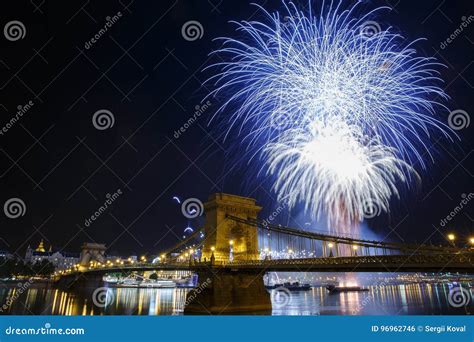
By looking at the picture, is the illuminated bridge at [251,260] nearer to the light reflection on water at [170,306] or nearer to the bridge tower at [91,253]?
the light reflection on water at [170,306]

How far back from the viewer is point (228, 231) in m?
63.3

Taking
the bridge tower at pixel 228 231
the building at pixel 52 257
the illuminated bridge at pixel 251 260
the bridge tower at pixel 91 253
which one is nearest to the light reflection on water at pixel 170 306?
the illuminated bridge at pixel 251 260

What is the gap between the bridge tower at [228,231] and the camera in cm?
6206

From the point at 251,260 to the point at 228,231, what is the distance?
15295mm

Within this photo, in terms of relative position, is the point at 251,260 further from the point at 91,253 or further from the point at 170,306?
the point at 91,253

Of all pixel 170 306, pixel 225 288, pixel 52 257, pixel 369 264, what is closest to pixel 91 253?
pixel 52 257

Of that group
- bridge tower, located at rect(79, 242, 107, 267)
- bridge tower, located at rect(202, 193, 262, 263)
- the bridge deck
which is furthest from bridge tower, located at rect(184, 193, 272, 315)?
bridge tower, located at rect(79, 242, 107, 267)

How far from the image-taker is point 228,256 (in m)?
61.8

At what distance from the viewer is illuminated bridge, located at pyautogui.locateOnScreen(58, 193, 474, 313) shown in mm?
30031

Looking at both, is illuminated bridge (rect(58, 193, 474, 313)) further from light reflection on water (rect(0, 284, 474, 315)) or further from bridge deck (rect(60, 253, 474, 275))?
light reflection on water (rect(0, 284, 474, 315))
